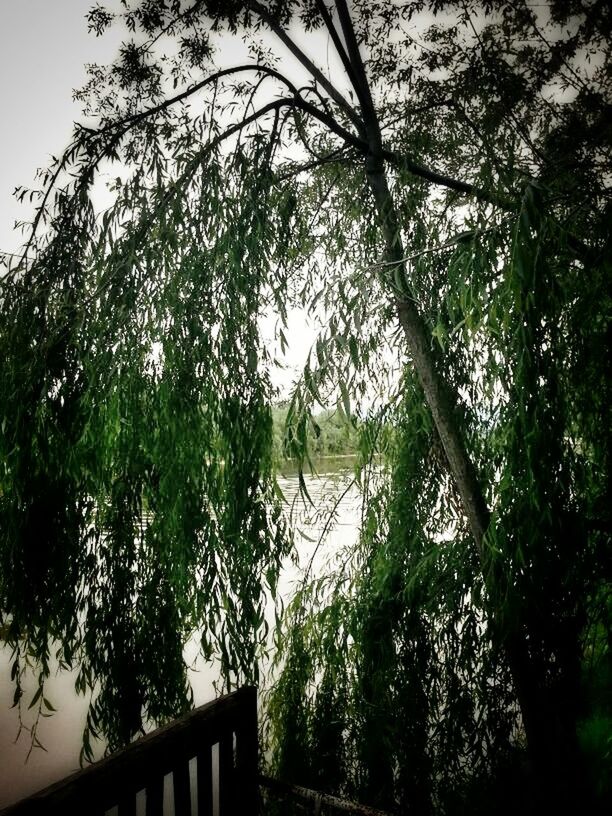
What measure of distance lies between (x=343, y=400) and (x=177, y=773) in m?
0.95

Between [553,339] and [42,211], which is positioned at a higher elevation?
[42,211]

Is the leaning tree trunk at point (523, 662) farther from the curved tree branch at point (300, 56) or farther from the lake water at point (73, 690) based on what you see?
the lake water at point (73, 690)

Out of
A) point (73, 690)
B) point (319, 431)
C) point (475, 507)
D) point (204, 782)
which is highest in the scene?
point (319, 431)

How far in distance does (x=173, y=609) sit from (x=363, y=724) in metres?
1.03

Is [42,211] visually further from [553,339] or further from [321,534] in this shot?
[321,534]

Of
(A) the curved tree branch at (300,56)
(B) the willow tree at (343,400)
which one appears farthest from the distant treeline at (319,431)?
(A) the curved tree branch at (300,56)

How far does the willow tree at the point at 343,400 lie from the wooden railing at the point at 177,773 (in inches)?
7.1

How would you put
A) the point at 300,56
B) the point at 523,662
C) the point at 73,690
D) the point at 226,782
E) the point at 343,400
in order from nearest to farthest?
the point at 343,400, the point at 226,782, the point at 523,662, the point at 300,56, the point at 73,690

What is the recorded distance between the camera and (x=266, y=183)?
1.48 metres

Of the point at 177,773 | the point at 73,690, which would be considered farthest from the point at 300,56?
the point at 73,690

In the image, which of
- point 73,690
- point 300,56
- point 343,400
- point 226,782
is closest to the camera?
point 343,400

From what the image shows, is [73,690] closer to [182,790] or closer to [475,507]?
[182,790]

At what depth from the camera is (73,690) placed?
511cm

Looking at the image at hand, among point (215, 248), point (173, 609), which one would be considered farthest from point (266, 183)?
point (173, 609)
